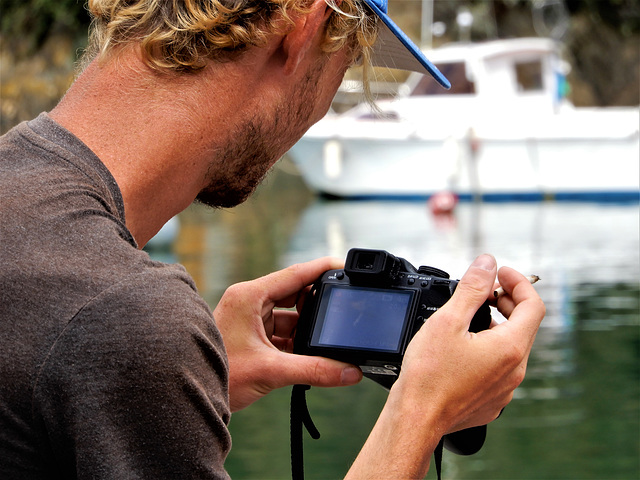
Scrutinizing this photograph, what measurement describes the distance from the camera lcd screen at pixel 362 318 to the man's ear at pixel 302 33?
0.33m

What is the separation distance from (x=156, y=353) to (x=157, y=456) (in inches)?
4.0

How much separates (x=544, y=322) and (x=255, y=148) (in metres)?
6.29

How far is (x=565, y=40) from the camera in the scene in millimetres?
22031

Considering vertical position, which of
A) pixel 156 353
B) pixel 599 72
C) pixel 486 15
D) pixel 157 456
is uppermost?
pixel 156 353

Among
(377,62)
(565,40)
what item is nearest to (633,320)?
(377,62)

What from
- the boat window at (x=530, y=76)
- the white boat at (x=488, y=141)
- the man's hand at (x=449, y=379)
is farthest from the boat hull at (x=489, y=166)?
the man's hand at (x=449, y=379)

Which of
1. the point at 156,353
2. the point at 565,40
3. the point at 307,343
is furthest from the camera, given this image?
the point at 565,40

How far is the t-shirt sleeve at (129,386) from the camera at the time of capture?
0.86m

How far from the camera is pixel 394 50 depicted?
1.42m

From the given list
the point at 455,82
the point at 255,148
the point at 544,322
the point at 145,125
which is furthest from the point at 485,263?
the point at 455,82

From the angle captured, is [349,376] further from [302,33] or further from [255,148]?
[302,33]

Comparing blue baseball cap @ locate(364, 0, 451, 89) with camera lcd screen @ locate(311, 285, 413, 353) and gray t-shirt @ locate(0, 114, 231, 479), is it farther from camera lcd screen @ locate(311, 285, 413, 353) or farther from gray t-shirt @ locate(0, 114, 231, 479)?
gray t-shirt @ locate(0, 114, 231, 479)

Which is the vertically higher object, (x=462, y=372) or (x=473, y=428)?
(x=462, y=372)

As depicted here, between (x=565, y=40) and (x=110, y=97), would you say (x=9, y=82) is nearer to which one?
(x=565, y=40)
